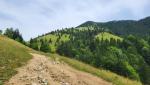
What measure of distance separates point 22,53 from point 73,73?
31.1ft

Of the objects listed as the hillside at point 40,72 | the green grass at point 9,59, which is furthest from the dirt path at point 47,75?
the green grass at point 9,59

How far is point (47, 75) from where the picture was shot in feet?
148

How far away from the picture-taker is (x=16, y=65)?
47.1 meters

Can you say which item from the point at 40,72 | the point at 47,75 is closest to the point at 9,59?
the point at 40,72

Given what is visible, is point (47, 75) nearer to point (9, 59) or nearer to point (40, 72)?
point (40, 72)

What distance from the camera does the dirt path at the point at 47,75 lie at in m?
42.1

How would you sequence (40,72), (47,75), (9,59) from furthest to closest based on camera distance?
(9,59) → (40,72) → (47,75)

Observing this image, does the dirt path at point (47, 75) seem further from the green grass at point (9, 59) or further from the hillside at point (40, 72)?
the green grass at point (9, 59)

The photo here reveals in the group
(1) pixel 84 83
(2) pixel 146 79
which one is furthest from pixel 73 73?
(2) pixel 146 79

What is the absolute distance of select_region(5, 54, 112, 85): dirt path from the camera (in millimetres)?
42062

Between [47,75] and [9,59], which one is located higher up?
[9,59]

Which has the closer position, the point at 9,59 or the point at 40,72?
the point at 40,72

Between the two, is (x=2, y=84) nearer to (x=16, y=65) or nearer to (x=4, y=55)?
(x=16, y=65)

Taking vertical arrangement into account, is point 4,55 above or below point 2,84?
above
